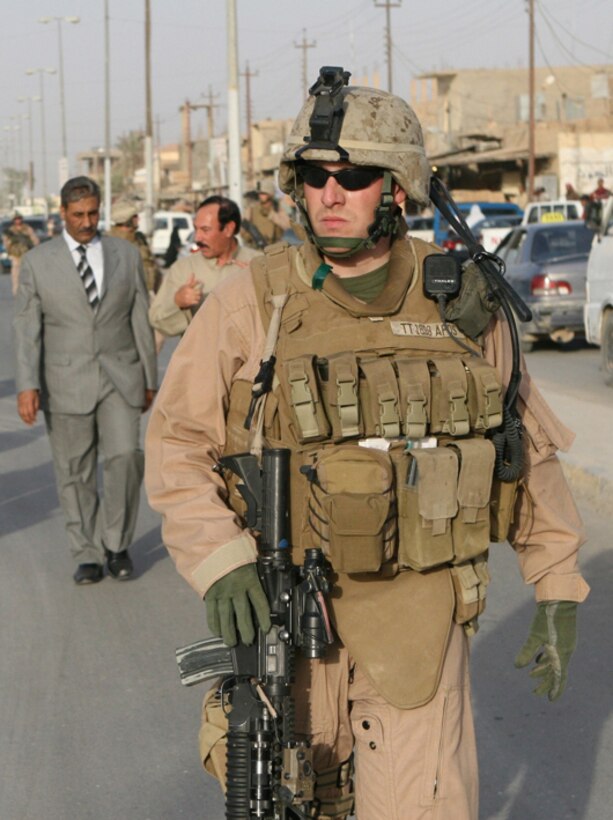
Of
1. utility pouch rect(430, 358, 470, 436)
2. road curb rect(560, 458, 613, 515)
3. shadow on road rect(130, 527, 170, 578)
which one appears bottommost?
shadow on road rect(130, 527, 170, 578)

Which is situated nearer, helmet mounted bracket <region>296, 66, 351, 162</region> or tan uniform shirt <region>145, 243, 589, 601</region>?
tan uniform shirt <region>145, 243, 589, 601</region>

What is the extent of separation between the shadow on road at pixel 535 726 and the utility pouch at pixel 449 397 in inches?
66.6

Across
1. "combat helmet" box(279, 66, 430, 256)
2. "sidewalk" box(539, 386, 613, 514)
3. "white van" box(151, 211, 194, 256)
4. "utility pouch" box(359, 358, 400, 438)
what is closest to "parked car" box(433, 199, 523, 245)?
"white van" box(151, 211, 194, 256)

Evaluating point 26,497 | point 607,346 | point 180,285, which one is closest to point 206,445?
point 180,285

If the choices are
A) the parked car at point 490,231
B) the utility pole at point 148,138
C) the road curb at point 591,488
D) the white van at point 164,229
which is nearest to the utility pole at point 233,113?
the parked car at point 490,231

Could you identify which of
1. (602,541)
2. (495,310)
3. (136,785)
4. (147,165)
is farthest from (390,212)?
(147,165)

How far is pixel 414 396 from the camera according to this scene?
2.98m

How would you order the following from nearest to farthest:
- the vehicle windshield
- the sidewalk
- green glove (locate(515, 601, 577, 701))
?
green glove (locate(515, 601, 577, 701)) < the sidewalk < the vehicle windshield

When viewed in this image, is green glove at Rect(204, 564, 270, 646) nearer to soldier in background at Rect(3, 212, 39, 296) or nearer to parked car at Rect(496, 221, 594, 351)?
parked car at Rect(496, 221, 594, 351)

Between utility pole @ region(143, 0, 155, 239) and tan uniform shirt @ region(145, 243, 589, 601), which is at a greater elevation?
utility pole @ region(143, 0, 155, 239)

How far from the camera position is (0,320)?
28.3 meters

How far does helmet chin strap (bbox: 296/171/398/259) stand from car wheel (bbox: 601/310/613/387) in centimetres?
1179

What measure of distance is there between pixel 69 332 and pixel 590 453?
4.19 m

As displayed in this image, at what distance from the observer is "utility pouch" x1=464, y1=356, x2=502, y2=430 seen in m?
3.04
